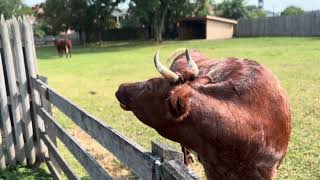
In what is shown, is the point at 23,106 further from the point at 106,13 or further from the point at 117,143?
the point at 106,13

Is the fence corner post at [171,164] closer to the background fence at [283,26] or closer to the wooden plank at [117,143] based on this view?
the wooden plank at [117,143]

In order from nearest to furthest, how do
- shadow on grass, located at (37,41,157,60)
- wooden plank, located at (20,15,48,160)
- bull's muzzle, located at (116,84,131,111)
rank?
bull's muzzle, located at (116,84,131,111), wooden plank, located at (20,15,48,160), shadow on grass, located at (37,41,157,60)

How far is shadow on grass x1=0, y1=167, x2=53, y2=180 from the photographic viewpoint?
626cm

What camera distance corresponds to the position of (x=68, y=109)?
16.0ft

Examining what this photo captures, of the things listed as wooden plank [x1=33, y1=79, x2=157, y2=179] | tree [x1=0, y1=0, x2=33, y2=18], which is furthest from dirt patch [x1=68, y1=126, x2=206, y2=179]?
tree [x1=0, y1=0, x2=33, y2=18]

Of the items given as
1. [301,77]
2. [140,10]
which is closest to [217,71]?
[301,77]

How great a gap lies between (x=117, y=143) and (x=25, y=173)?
141 inches

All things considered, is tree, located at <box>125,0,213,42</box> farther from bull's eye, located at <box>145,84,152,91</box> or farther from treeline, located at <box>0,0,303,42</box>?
bull's eye, located at <box>145,84,152,91</box>

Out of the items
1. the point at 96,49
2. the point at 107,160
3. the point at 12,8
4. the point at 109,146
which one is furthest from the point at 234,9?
the point at 109,146

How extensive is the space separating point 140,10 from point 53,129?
35.6 m

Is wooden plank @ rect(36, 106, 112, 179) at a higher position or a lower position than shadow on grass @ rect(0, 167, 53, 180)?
higher

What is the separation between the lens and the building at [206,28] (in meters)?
45.2

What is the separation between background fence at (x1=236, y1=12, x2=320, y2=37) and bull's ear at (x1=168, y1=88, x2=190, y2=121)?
35.7 metres

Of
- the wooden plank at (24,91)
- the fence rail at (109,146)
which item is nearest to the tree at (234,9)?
the wooden plank at (24,91)
